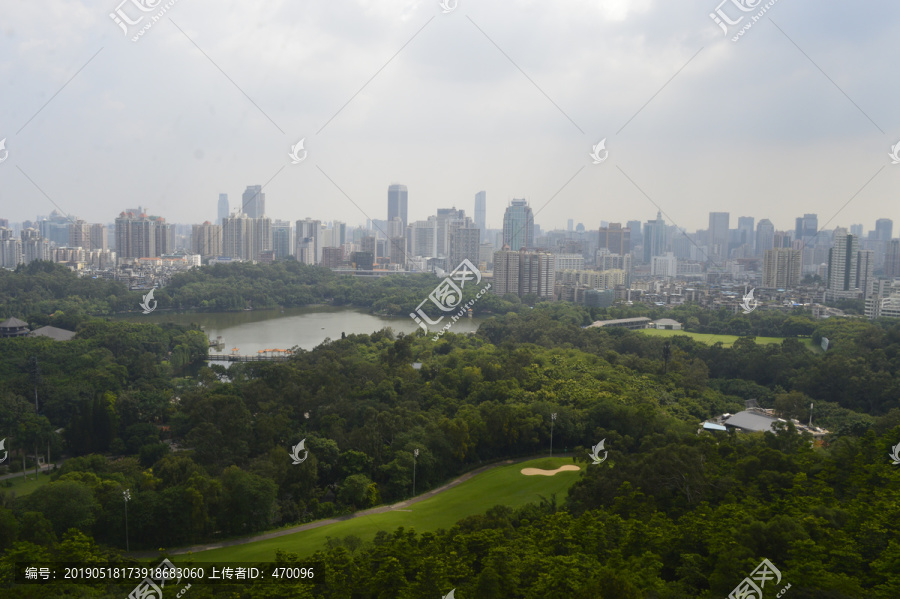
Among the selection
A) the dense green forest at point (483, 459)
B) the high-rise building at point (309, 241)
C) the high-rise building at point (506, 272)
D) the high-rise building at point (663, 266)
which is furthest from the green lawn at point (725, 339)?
the high-rise building at point (309, 241)

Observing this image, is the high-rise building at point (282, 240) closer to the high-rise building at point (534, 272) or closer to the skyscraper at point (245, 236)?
the skyscraper at point (245, 236)

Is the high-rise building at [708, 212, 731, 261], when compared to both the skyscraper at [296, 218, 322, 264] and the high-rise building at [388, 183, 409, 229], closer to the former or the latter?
the high-rise building at [388, 183, 409, 229]

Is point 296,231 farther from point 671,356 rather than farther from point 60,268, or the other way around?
point 671,356

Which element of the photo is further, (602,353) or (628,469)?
(602,353)

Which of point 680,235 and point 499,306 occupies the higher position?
point 680,235

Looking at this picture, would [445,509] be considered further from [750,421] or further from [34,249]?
[34,249]

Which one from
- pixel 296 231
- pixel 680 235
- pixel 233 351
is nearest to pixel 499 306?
pixel 233 351
